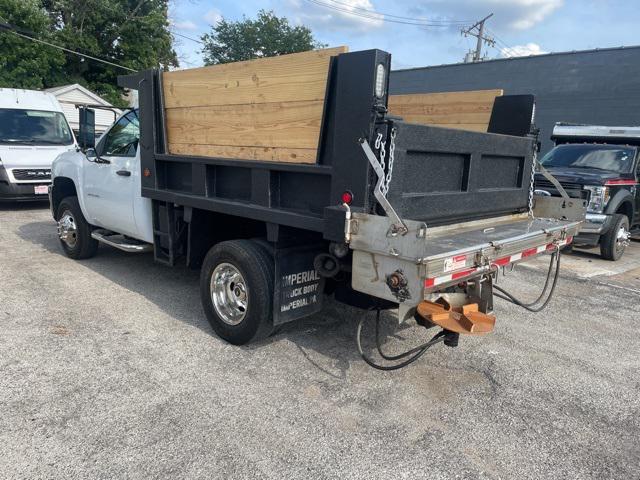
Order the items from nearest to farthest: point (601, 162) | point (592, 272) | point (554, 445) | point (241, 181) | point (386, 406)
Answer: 1. point (554, 445)
2. point (386, 406)
3. point (241, 181)
4. point (592, 272)
5. point (601, 162)

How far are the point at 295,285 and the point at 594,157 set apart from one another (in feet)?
27.0

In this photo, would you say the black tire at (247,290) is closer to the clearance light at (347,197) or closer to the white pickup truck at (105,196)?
the clearance light at (347,197)

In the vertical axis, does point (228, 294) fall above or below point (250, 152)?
below

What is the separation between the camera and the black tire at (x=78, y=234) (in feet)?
21.3

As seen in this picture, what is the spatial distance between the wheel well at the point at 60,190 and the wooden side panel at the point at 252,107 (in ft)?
10.2

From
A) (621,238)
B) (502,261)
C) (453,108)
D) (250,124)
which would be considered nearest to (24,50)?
(453,108)

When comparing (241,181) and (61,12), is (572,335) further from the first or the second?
(61,12)

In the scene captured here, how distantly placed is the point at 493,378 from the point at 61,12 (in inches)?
1393

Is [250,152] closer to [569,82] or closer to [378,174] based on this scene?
[378,174]

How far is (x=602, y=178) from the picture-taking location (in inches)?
332

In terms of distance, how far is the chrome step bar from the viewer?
5.45 meters

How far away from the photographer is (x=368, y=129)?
9.93 feet

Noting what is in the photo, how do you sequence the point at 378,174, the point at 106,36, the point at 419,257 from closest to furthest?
1. the point at 419,257
2. the point at 378,174
3. the point at 106,36

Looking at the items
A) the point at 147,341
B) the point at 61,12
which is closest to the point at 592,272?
the point at 147,341
